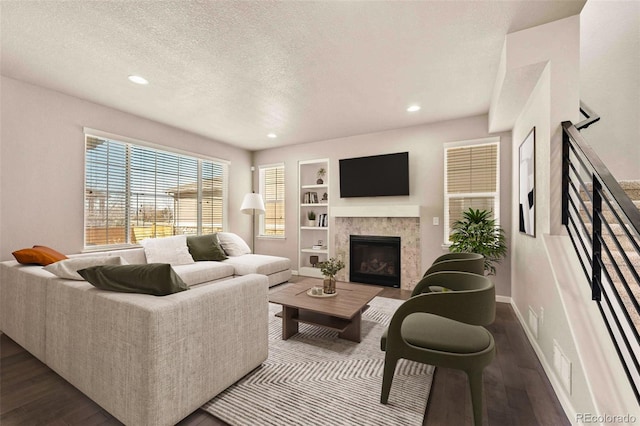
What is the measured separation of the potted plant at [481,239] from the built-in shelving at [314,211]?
2404 millimetres

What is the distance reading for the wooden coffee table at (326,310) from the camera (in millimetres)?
2434

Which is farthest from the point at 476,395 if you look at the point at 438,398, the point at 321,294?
the point at 321,294

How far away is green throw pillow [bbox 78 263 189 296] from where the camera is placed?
1.55 m

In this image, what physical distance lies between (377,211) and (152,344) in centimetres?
380

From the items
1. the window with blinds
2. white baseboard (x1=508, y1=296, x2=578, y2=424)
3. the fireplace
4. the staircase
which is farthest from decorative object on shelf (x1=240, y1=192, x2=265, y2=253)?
the staircase

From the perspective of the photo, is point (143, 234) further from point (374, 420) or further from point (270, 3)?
point (374, 420)

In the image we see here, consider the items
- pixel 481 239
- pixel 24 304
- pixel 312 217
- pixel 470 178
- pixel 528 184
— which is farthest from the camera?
pixel 312 217

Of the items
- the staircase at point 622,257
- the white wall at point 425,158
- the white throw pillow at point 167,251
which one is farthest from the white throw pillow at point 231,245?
the staircase at point 622,257

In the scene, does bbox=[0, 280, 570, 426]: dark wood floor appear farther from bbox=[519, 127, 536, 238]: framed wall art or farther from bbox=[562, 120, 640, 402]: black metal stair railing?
bbox=[519, 127, 536, 238]: framed wall art

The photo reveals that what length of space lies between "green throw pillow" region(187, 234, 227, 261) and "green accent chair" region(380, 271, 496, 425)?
3277mm

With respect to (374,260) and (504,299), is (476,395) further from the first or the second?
(374,260)

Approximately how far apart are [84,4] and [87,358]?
231 centimetres

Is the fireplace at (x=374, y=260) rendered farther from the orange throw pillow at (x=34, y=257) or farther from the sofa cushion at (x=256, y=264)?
the orange throw pillow at (x=34, y=257)

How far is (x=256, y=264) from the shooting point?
4.17 meters
